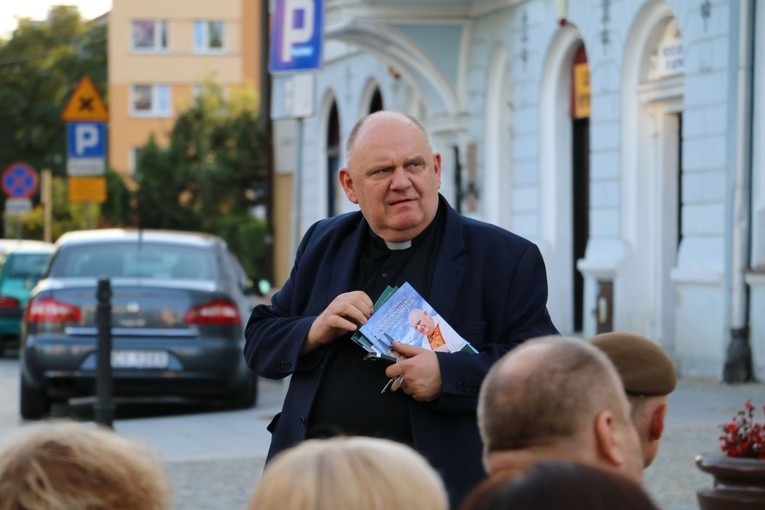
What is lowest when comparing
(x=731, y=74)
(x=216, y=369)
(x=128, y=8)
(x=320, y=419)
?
(x=216, y=369)

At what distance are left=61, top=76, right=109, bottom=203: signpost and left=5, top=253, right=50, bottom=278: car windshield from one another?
2.14m

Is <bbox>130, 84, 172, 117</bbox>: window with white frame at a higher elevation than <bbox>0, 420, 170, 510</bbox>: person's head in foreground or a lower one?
higher

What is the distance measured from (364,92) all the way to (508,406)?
1161 inches

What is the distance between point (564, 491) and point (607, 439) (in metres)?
0.96

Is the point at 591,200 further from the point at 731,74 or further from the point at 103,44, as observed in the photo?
the point at 103,44

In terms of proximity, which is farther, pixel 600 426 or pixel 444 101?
pixel 444 101

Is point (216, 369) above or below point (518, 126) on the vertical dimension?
below

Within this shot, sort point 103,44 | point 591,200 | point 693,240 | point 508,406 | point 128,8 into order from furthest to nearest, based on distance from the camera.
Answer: point 103,44 < point 128,8 < point 591,200 < point 693,240 < point 508,406

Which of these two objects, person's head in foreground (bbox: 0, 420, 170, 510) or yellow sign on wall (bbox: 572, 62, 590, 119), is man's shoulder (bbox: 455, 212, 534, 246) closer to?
person's head in foreground (bbox: 0, 420, 170, 510)

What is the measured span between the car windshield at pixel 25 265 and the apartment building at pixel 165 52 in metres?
56.8

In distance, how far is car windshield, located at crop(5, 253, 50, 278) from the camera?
2655 centimetres

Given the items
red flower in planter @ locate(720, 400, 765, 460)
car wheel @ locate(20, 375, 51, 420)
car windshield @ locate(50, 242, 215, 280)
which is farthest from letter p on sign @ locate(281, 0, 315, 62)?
red flower in planter @ locate(720, 400, 765, 460)

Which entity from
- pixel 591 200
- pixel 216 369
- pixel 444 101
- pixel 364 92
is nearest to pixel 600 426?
pixel 216 369

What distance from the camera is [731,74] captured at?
17.4 m
